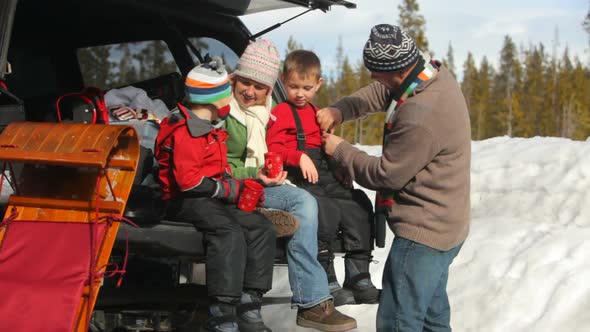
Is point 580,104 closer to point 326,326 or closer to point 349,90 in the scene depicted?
point 349,90

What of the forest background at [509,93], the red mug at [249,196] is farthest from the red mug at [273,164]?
the forest background at [509,93]

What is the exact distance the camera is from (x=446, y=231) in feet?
13.3

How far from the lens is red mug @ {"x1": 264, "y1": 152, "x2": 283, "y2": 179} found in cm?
434

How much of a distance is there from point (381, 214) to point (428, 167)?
0.59 meters

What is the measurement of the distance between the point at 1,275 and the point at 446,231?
80.0 inches

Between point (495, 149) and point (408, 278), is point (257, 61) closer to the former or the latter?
point (408, 278)

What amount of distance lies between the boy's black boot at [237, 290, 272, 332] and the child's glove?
18.2 inches

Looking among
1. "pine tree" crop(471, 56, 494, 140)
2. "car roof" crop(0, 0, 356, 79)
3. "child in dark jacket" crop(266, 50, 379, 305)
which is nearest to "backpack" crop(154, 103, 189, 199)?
"child in dark jacket" crop(266, 50, 379, 305)

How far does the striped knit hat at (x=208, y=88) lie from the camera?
13.7 ft

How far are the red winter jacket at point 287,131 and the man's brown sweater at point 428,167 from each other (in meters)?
0.54

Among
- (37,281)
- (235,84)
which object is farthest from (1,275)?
(235,84)

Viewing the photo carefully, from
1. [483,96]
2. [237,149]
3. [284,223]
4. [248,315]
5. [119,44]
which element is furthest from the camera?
[483,96]

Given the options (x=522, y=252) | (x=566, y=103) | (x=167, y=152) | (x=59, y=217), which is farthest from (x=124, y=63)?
(x=566, y=103)

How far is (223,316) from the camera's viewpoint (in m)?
3.95
